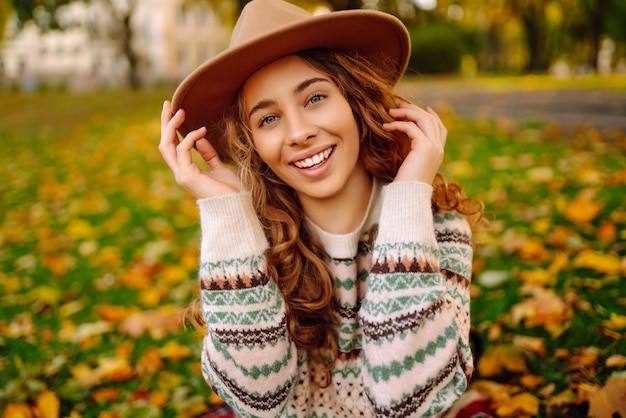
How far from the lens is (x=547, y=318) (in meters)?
2.47

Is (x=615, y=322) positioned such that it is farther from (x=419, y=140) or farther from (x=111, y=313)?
(x=111, y=313)

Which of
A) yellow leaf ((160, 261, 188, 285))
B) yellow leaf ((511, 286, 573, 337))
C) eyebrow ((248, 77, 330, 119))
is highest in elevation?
eyebrow ((248, 77, 330, 119))

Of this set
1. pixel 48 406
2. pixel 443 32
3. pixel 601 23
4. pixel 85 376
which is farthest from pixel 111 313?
pixel 601 23

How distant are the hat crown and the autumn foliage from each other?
0.68 m

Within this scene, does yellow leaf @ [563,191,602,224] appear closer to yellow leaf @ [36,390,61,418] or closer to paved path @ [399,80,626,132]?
paved path @ [399,80,626,132]

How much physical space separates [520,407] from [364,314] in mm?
883

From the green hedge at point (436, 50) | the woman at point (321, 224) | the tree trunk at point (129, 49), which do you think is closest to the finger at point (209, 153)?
the woman at point (321, 224)

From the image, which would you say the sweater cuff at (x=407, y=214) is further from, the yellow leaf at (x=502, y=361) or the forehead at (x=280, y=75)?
the yellow leaf at (x=502, y=361)

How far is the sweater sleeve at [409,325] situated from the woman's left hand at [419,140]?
0.08 m

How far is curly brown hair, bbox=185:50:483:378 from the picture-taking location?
168 cm

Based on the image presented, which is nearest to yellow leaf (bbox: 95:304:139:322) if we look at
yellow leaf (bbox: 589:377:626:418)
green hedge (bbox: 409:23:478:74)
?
yellow leaf (bbox: 589:377:626:418)

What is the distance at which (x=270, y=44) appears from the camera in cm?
150

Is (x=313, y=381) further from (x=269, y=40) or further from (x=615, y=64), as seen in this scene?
(x=615, y=64)

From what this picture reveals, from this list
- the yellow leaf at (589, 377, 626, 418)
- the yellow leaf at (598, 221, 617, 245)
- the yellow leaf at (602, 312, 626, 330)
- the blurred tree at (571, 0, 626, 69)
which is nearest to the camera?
the yellow leaf at (589, 377, 626, 418)
